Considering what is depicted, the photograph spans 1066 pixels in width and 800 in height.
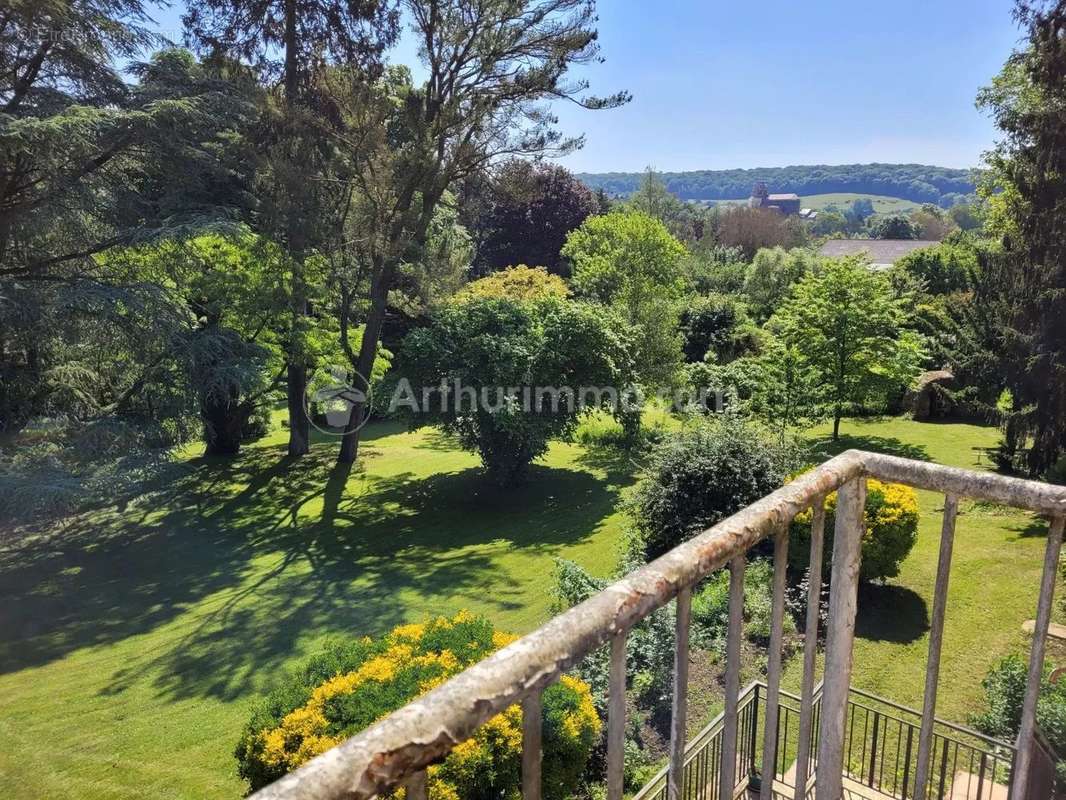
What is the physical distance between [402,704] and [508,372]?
8889 millimetres

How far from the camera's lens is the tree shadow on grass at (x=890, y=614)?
23.7ft

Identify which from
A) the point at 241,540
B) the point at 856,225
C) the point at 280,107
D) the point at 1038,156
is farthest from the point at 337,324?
the point at 856,225

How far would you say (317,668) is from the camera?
16.0 ft

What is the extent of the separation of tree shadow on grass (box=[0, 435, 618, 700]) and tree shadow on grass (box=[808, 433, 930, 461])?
5.07 meters

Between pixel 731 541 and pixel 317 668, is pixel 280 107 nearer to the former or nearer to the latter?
pixel 317 668

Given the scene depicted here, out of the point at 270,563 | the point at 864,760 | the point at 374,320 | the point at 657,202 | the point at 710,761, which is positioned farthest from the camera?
the point at 657,202

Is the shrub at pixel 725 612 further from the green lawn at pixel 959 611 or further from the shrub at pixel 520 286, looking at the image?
the shrub at pixel 520 286

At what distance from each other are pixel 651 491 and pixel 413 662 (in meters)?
5.38

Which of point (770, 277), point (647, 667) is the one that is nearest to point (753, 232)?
point (770, 277)

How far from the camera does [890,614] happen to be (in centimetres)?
768

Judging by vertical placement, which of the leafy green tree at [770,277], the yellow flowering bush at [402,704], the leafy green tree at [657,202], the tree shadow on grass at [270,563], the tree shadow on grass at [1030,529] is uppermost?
the leafy green tree at [657,202]

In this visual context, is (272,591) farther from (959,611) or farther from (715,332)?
(715,332)

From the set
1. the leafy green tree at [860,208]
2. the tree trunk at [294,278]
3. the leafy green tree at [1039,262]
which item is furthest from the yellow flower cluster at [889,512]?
the leafy green tree at [860,208]

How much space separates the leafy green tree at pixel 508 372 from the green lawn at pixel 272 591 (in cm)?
135
